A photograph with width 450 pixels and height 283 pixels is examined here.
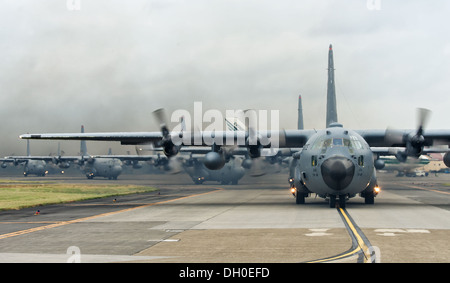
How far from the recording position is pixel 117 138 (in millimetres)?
33219

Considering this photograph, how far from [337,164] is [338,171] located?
323mm

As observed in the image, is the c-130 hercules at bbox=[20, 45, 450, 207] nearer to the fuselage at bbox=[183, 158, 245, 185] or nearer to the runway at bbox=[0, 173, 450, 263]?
the runway at bbox=[0, 173, 450, 263]

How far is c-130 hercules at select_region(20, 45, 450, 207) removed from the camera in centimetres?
2397

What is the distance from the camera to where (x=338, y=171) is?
23.4 meters

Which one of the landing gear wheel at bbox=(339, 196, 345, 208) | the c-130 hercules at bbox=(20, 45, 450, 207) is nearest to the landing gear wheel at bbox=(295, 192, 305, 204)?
the c-130 hercules at bbox=(20, 45, 450, 207)

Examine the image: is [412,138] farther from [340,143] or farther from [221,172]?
[221,172]

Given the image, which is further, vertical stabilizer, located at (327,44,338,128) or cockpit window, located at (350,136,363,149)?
vertical stabilizer, located at (327,44,338,128)

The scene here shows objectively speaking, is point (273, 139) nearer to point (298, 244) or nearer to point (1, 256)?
point (298, 244)

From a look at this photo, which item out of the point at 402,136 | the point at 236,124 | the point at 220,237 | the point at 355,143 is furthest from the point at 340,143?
the point at 236,124

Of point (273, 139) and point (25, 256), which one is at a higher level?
point (273, 139)

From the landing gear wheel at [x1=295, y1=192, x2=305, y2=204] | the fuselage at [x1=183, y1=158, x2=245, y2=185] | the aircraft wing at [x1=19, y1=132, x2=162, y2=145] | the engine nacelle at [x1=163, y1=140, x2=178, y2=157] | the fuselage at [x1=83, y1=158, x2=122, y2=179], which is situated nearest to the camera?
the landing gear wheel at [x1=295, y1=192, x2=305, y2=204]

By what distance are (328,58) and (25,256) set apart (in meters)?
26.3
